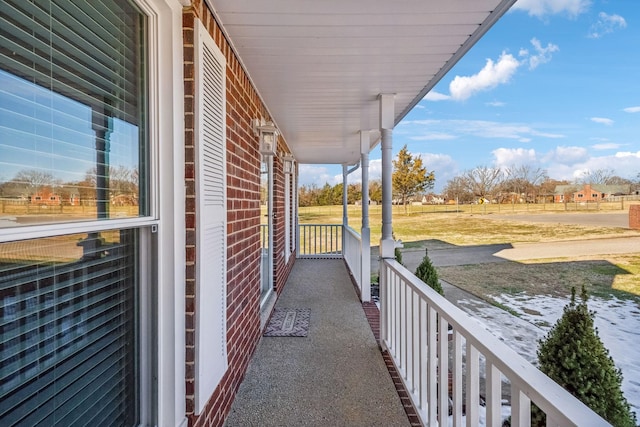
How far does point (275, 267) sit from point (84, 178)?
4.06 meters

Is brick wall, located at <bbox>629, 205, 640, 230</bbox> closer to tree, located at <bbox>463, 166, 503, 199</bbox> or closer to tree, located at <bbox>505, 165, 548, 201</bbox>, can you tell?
tree, located at <bbox>505, 165, 548, 201</bbox>

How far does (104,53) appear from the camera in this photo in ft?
3.78

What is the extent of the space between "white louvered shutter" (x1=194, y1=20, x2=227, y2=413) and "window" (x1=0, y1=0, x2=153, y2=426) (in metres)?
0.30

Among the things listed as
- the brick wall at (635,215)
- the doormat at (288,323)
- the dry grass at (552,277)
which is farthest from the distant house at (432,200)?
the doormat at (288,323)

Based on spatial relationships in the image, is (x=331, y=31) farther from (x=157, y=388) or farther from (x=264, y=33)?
(x=157, y=388)

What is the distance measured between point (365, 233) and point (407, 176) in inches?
531

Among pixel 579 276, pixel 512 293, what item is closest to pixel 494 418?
pixel 512 293

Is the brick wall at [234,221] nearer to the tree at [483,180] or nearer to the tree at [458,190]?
the tree at [458,190]

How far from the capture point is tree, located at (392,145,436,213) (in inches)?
696

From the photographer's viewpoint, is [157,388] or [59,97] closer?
[59,97]

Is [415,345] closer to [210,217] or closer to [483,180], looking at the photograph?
[210,217]

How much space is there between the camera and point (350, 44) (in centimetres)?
226

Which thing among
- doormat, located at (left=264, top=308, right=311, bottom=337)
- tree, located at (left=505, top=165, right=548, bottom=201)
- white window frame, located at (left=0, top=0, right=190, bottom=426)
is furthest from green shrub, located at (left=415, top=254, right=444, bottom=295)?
tree, located at (left=505, top=165, right=548, bottom=201)

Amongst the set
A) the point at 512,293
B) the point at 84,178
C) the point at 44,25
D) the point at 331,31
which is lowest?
the point at 512,293
